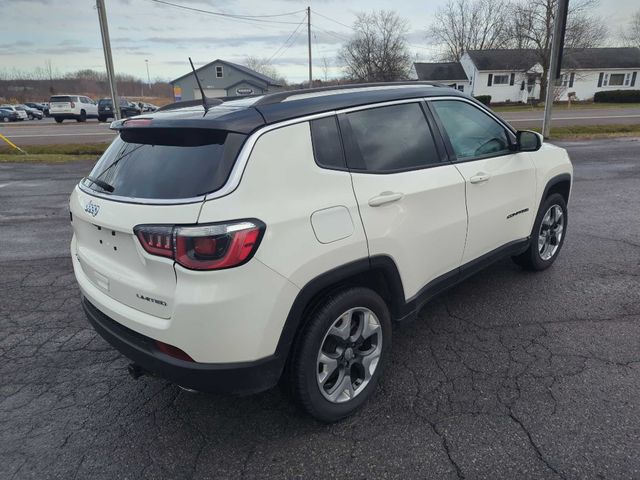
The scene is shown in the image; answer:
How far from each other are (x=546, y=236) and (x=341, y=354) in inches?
118

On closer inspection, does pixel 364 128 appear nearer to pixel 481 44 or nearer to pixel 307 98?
pixel 307 98

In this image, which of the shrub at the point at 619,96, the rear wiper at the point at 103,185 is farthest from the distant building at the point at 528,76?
the rear wiper at the point at 103,185

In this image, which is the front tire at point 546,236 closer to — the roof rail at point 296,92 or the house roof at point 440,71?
the roof rail at point 296,92

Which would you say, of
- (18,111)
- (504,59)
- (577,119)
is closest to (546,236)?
(577,119)

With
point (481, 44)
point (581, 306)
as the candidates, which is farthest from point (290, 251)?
point (481, 44)

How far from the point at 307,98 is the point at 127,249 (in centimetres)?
126

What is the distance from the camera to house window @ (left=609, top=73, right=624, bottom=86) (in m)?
54.1

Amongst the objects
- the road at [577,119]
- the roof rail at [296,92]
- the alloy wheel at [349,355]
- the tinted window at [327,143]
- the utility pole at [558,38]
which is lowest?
the alloy wheel at [349,355]

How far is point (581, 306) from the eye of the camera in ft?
12.6

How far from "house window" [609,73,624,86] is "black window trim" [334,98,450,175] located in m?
63.8

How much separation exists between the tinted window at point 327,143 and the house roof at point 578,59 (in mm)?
54840

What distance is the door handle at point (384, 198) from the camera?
2.53 m

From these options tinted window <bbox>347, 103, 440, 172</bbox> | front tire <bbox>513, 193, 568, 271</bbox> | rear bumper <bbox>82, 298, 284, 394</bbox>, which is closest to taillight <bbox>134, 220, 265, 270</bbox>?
rear bumper <bbox>82, 298, 284, 394</bbox>

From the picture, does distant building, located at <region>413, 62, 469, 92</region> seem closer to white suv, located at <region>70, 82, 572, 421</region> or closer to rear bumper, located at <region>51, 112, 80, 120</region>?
rear bumper, located at <region>51, 112, 80, 120</region>
